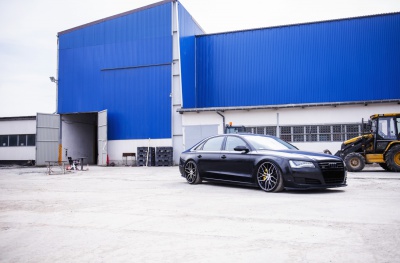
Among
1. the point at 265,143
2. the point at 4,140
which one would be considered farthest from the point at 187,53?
the point at 265,143

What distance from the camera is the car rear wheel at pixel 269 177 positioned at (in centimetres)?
868

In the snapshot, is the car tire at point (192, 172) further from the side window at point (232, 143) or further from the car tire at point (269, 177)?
the car tire at point (269, 177)

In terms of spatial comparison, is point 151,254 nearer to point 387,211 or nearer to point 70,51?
point 387,211

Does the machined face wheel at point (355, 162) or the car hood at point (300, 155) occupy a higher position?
the car hood at point (300, 155)

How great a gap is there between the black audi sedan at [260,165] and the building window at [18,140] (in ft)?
82.1

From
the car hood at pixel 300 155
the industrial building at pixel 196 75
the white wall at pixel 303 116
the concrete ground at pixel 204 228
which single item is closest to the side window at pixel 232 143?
the car hood at pixel 300 155

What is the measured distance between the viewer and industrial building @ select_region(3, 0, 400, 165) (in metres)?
25.6

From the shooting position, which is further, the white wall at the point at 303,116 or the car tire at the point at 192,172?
the white wall at the point at 303,116

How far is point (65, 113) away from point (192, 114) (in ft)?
34.7

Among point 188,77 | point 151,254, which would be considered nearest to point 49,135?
point 188,77

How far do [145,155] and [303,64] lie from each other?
12745mm

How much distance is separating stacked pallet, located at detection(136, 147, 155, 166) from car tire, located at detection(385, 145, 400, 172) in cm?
1468

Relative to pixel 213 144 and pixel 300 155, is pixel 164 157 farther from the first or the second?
pixel 300 155

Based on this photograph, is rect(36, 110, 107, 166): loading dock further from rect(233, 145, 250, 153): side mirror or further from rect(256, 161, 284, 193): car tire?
rect(256, 161, 284, 193): car tire
